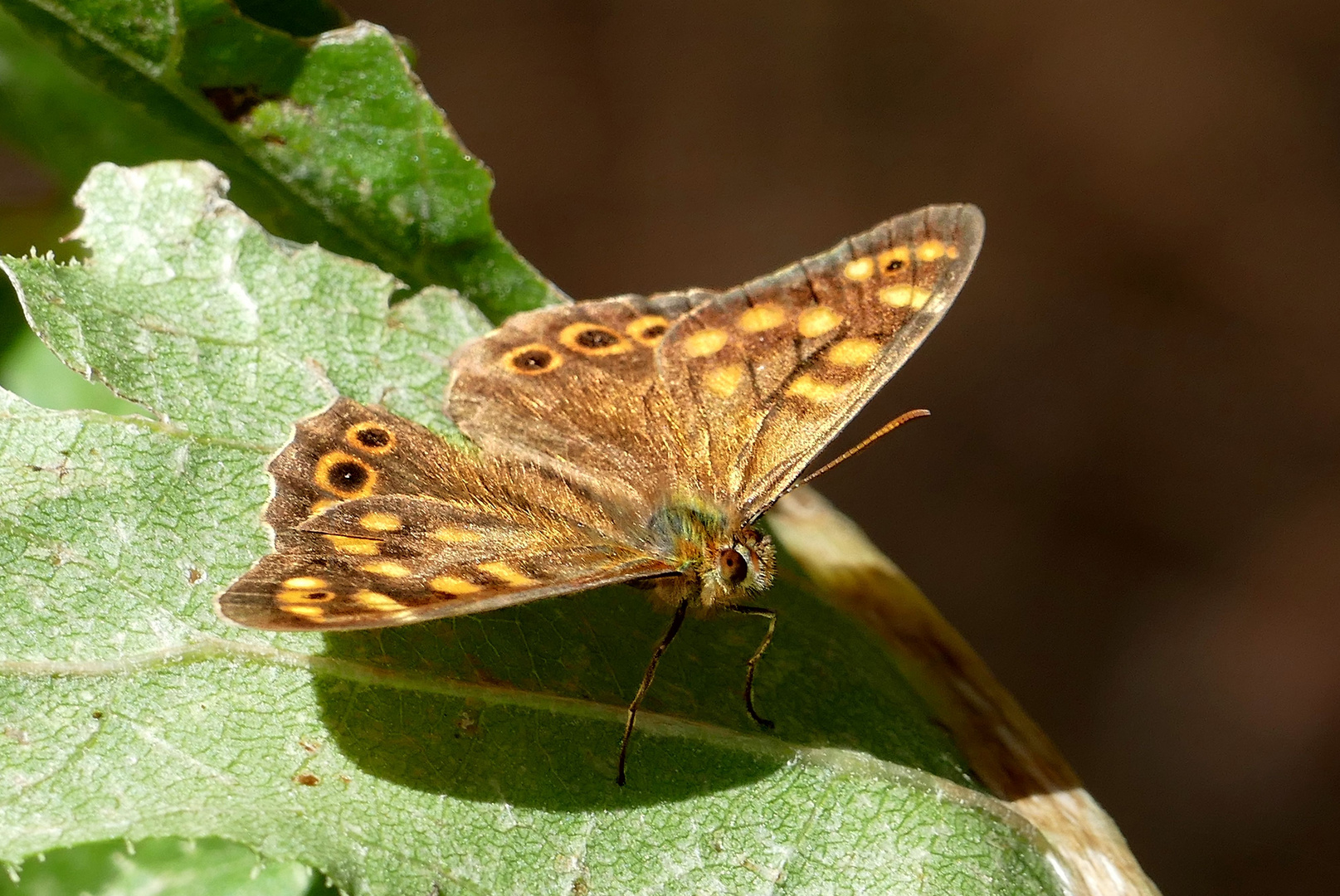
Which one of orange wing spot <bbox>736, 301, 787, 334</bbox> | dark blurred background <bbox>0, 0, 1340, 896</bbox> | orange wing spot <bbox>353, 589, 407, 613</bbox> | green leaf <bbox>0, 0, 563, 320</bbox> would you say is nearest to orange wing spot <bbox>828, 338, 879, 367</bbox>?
orange wing spot <bbox>736, 301, 787, 334</bbox>

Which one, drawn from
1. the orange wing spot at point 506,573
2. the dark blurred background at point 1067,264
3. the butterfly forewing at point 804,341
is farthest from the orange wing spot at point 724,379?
the dark blurred background at point 1067,264

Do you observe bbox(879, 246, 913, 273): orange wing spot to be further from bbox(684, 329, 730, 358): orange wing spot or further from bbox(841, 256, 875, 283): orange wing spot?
bbox(684, 329, 730, 358): orange wing spot

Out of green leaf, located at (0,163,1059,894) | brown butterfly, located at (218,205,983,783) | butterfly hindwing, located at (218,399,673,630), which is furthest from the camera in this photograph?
brown butterfly, located at (218,205,983,783)

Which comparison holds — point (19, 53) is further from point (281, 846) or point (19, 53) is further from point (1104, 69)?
point (1104, 69)

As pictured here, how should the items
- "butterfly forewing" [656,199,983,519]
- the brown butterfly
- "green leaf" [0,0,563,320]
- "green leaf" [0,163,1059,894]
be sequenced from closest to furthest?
"green leaf" [0,163,1059,894]
the brown butterfly
"butterfly forewing" [656,199,983,519]
"green leaf" [0,0,563,320]

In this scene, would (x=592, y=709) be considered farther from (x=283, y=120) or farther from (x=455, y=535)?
(x=283, y=120)

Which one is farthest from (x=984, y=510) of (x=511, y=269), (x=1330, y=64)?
(x=511, y=269)

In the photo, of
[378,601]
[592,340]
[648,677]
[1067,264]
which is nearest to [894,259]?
[592,340]

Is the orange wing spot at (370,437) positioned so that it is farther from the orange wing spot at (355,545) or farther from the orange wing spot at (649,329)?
the orange wing spot at (649,329)
